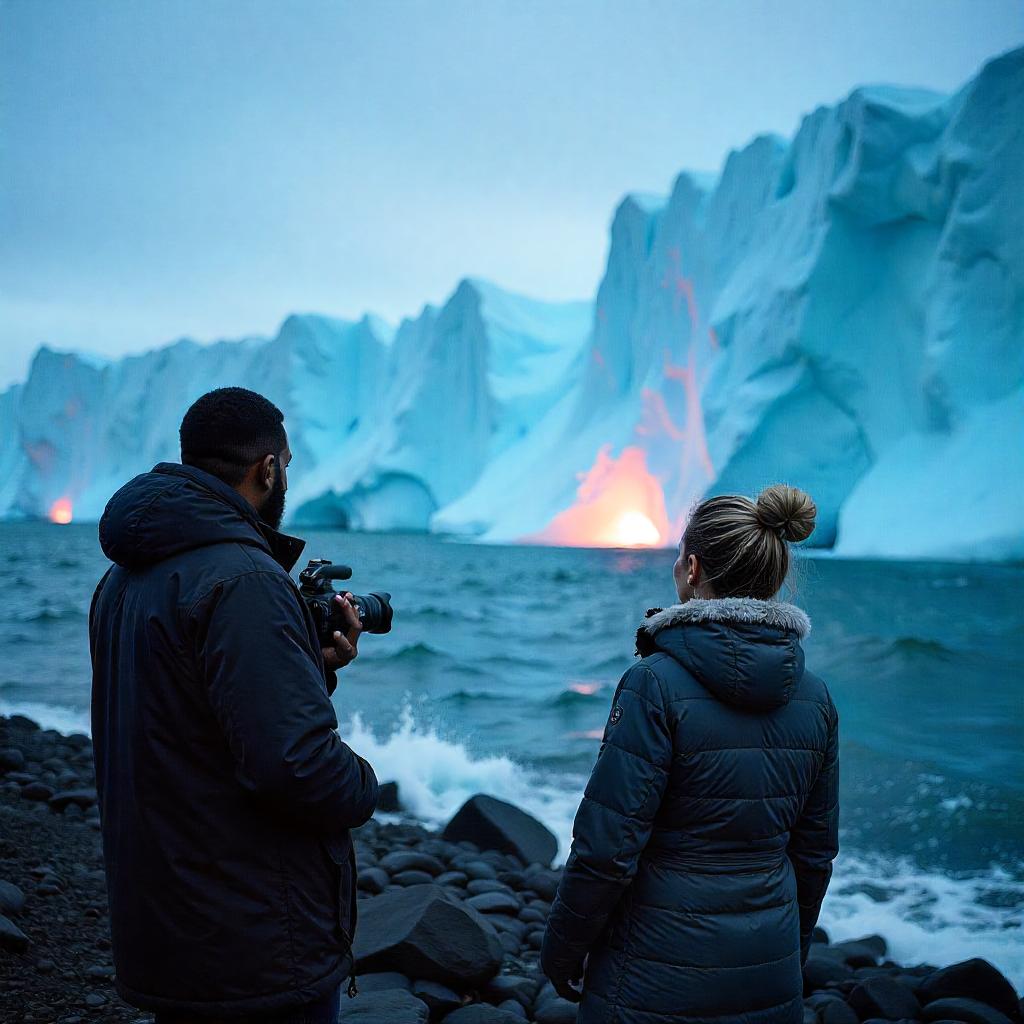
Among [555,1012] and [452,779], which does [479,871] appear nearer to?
[555,1012]

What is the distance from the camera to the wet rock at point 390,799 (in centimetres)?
554

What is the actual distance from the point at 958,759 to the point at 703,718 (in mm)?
5976

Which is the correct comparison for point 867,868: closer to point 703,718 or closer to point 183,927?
point 703,718

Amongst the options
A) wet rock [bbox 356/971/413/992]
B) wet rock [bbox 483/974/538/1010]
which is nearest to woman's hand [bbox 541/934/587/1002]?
wet rock [bbox 356/971/413/992]

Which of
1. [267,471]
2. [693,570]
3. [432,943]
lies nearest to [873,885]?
[432,943]

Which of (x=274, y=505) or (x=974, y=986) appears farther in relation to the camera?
(x=974, y=986)

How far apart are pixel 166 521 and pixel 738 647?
86cm

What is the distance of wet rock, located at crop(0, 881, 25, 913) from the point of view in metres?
2.55

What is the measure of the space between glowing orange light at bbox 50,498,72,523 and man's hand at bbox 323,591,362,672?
5685cm

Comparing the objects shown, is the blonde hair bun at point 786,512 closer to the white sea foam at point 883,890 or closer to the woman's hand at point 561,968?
the woman's hand at point 561,968

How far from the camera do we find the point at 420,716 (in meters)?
8.23

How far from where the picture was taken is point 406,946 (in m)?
2.72

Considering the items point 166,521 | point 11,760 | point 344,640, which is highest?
point 166,521

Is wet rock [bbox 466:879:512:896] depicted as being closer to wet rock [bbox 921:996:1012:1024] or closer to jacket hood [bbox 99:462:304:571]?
wet rock [bbox 921:996:1012:1024]
